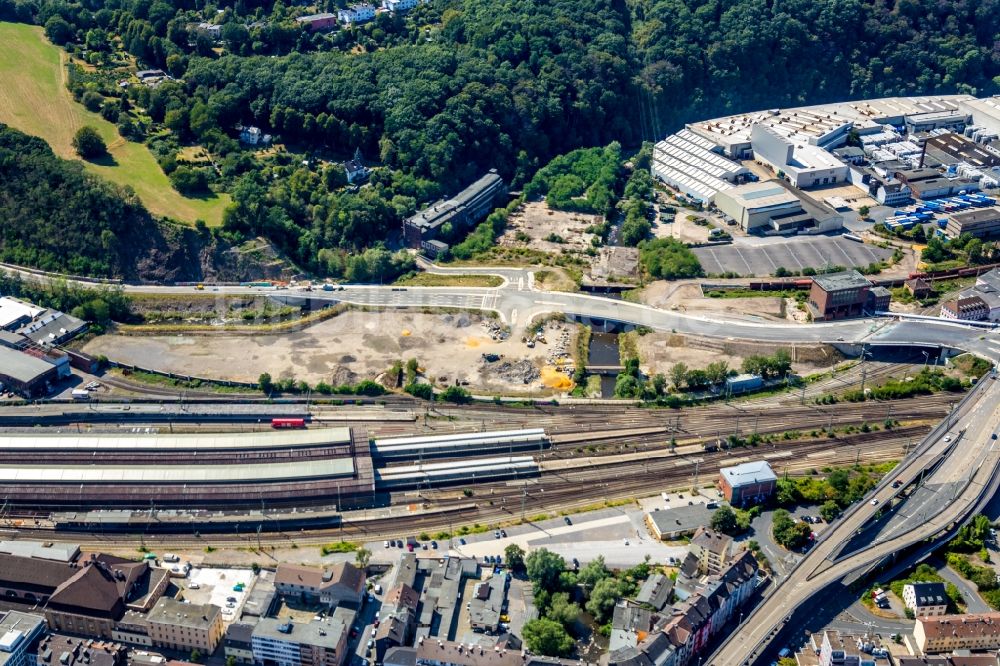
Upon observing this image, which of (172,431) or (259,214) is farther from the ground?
(259,214)

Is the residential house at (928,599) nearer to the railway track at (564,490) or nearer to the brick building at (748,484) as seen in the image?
the brick building at (748,484)

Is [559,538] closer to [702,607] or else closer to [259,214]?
[702,607]

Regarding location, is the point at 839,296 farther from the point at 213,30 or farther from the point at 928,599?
the point at 213,30

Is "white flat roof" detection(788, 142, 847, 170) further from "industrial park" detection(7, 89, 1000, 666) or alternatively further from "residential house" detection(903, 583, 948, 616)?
"residential house" detection(903, 583, 948, 616)

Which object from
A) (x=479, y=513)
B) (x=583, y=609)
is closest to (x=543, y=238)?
(x=479, y=513)

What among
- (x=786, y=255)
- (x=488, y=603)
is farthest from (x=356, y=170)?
(x=488, y=603)

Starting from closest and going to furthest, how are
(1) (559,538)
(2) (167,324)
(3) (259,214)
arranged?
1. (1) (559,538)
2. (2) (167,324)
3. (3) (259,214)
